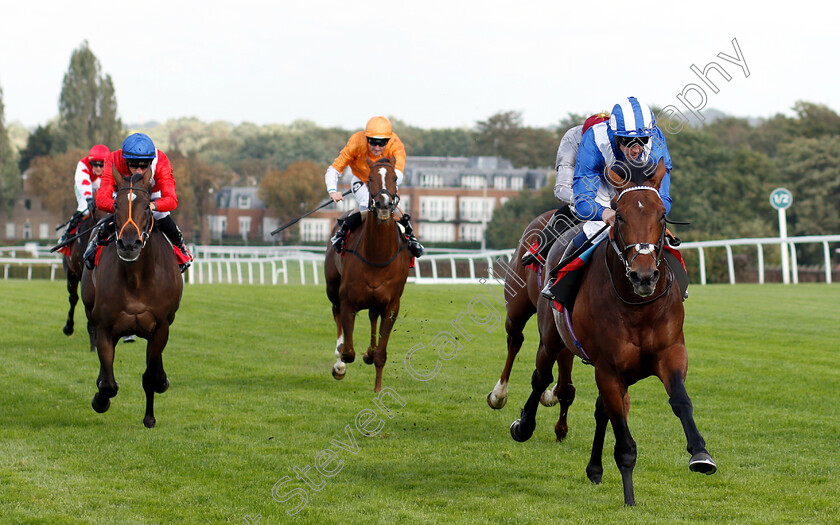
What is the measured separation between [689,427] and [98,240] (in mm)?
4998

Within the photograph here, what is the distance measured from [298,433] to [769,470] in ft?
10.9

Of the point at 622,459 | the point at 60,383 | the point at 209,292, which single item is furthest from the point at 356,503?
the point at 209,292

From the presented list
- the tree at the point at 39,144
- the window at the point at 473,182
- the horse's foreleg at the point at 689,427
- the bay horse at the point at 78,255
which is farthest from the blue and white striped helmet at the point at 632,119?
→ the tree at the point at 39,144

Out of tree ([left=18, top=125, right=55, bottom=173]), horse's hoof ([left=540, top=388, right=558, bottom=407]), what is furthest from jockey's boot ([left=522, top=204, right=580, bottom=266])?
tree ([left=18, top=125, right=55, bottom=173])

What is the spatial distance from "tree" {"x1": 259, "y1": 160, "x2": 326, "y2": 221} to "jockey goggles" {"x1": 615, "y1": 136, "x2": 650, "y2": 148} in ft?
248

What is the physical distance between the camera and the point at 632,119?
18.2 feet

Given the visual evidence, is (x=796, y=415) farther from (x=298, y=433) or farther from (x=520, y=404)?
(x=298, y=433)

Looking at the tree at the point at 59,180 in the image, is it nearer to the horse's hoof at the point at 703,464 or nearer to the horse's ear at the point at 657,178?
the horse's ear at the point at 657,178

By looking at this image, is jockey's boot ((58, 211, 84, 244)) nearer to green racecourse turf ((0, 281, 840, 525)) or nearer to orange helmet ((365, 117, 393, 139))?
green racecourse turf ((0, 281, 840, 525))

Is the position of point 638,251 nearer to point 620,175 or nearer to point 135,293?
point 620,175

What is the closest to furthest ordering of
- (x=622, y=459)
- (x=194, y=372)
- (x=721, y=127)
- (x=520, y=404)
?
(x=622, y=459)
(x=520, y=404)
(x=194, y=372)
(x=721, y=127)

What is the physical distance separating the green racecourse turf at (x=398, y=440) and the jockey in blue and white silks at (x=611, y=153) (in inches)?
63.8

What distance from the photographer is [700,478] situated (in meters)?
6.08

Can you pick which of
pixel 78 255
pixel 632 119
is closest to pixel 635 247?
pixel 632 119
